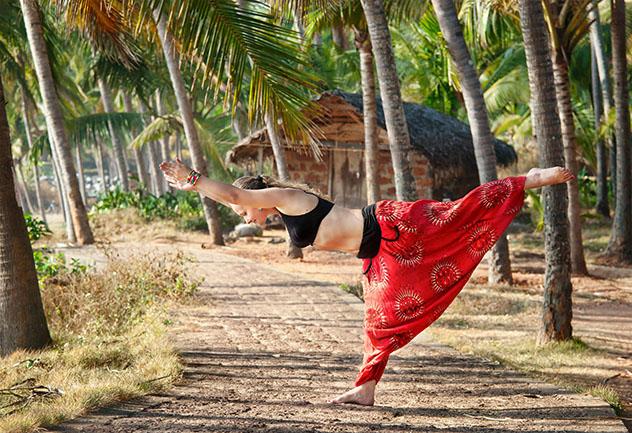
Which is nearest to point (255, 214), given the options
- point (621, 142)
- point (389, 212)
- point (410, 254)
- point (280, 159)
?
point (389, 212)

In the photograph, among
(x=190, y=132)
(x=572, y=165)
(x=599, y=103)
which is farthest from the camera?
(x=599, y=103)

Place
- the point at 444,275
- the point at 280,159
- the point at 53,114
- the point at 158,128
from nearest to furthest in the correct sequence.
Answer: the point at 444,275, the point at 280,159, the point at 53,114, the point at 158,128

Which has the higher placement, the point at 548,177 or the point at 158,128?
the point at 158,128

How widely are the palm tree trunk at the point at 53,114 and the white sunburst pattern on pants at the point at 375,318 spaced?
38.7 ft

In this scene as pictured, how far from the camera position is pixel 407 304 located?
17.0 feet

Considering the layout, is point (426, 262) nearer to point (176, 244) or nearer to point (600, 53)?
point (176, 244)

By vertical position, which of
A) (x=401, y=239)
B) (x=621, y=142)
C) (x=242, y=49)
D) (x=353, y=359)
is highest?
(x=242, y=49)

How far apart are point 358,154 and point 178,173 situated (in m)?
16.2

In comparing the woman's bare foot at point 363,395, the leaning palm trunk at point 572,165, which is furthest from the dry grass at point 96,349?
the leaning palm trunk at point 572,165

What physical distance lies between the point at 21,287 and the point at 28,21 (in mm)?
9517

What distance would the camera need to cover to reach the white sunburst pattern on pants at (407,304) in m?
5.16

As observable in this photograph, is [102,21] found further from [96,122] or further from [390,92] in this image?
[96,122]

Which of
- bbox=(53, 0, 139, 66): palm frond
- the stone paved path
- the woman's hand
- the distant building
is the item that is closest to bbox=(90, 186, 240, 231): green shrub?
the distant building

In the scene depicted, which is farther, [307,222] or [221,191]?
[307,222]
